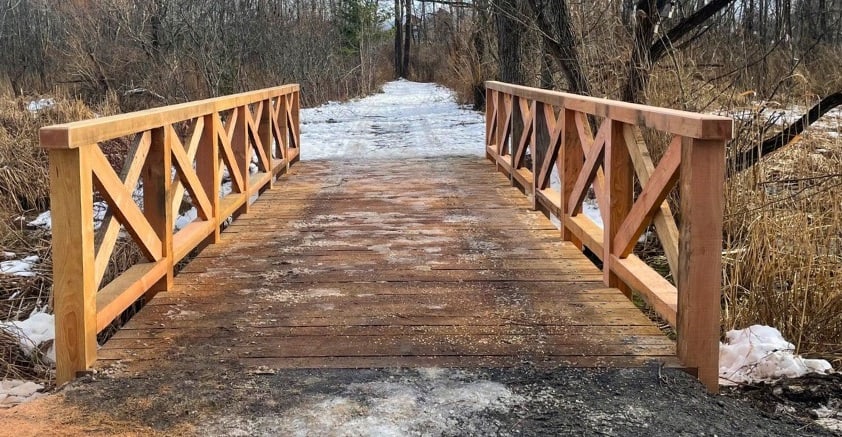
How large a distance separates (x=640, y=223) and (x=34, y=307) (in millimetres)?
3773

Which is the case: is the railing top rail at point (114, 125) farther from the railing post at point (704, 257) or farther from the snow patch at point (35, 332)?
the railing post at point (704, 257)

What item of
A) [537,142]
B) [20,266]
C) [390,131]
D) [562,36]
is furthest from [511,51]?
[20,266]

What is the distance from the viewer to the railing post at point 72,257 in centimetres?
296

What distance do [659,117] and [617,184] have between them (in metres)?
0.85

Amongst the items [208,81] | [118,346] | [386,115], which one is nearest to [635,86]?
[118,346]

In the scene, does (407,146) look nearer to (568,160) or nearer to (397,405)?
(568,160)

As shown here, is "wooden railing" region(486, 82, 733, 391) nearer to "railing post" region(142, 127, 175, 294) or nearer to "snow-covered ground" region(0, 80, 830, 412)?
"snow-covered ground" region(0, 80, 830, 412)

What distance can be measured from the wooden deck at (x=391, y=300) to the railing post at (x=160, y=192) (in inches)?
8.4

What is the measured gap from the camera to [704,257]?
3008mm

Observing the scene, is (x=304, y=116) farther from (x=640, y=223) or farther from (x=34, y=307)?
(x=640, y=223)

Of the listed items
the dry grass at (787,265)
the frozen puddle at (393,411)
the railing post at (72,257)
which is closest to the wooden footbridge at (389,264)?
the railing post at (72,257)

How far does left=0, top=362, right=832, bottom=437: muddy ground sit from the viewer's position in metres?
2.60

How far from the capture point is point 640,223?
3.73m

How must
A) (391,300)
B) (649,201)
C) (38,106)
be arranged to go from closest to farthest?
(649,201)
(391,300)
(38,106)
